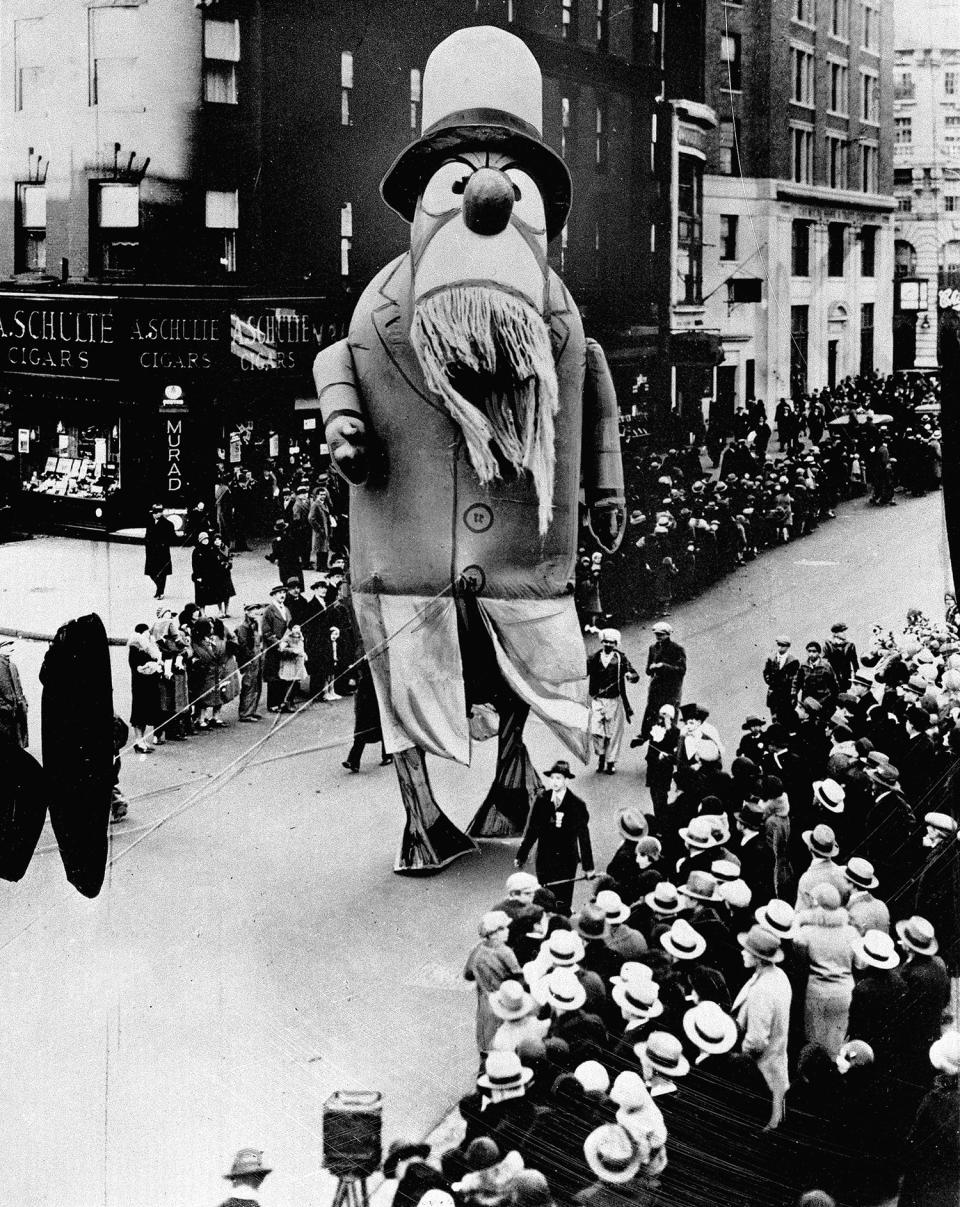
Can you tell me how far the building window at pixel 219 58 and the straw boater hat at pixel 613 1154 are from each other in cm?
445

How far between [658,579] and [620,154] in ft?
6.00

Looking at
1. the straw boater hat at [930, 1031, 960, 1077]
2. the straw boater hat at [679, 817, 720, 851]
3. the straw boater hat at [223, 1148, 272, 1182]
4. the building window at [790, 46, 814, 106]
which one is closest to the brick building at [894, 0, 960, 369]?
the building window at [790, 46, 814, 106]

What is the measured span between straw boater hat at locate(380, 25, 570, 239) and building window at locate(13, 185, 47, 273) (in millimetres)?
1645

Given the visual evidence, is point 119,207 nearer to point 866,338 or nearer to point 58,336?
point 58,336

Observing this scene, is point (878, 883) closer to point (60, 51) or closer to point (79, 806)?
point (79, 806)

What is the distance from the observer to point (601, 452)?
634 centimetres

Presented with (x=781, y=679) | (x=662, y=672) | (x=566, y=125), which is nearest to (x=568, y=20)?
(x=566, y=125)

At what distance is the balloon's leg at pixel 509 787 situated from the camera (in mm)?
6359

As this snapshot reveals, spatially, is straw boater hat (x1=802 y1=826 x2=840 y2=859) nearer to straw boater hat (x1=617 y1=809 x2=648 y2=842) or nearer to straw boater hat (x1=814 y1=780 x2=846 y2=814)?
straw boater hat (x1=814 y1=780 x2=846 y2=814)

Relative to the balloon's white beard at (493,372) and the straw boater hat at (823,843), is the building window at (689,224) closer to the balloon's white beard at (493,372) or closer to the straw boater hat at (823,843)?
the balloon's white beard at (493,372)

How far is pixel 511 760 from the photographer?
6367mm

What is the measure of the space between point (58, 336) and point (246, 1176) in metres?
3.65

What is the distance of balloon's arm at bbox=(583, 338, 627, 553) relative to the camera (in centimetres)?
630

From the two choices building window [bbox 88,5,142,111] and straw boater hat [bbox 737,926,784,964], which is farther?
building window [bbox 88,5,142,111]
